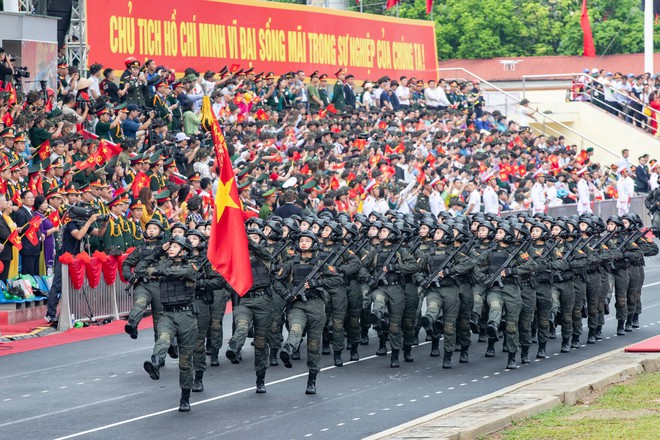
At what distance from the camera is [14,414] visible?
14250 mm

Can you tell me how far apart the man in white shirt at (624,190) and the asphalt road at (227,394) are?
55.1ft

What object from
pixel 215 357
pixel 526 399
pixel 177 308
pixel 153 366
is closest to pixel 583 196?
pixel 215 357

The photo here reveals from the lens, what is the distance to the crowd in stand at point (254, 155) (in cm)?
A: 2095

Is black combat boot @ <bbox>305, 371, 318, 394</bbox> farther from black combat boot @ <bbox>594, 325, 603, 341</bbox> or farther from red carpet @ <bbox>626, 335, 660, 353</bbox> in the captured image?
black combat boot @ <bbox>594, 325, 603, 341</bbox>

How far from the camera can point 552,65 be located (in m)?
53.1

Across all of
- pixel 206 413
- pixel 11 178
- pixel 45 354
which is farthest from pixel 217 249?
pixel 11 178

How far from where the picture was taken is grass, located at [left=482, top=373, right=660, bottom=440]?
12289 millimetres

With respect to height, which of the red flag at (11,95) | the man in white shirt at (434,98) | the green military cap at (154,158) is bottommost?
the green military cap at (154,158)

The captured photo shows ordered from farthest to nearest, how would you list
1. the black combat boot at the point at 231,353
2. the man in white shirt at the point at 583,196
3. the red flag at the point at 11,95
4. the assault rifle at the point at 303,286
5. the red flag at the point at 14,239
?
the man in white shirt at the point at 583,196 < the red flag at the point at 11,95 < the red flag at the point at 14,239 < the assault rifle at the point at 303,286 < the black combat boot at the point at 231,353

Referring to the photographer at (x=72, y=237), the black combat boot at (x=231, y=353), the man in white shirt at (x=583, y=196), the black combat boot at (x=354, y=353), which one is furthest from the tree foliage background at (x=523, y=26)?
the black combat boot at (x=231, y=353)

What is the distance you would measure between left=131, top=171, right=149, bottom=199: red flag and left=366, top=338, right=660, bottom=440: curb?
8479 millimetres

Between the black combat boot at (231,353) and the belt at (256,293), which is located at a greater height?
the belt at (256,293)

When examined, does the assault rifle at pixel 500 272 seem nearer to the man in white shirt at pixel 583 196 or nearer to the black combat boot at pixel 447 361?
the black combat boot at pixel 447 361

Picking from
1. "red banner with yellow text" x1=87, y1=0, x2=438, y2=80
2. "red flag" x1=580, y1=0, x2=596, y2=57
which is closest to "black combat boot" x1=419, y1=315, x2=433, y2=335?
"red banner with yellow text" x1=87, y1=0, x2=438, y2=80
